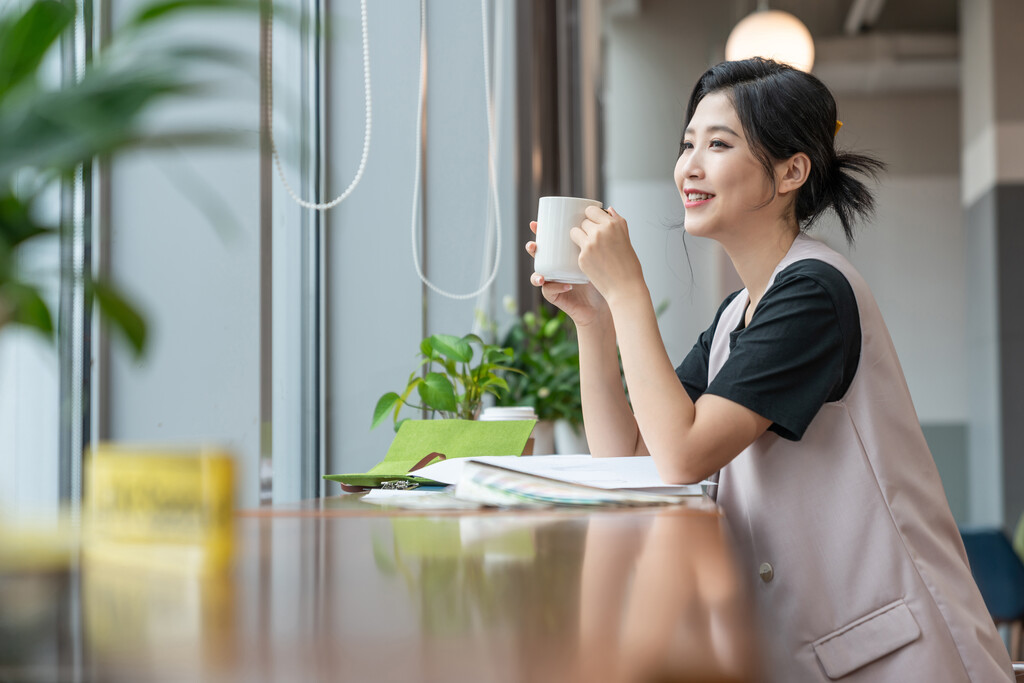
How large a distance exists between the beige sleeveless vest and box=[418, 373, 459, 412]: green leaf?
1.73 ft

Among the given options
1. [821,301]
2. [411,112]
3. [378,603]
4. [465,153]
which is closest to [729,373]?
[821,301]

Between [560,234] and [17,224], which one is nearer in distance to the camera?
[17,224]

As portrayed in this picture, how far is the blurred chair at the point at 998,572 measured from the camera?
3.19 m

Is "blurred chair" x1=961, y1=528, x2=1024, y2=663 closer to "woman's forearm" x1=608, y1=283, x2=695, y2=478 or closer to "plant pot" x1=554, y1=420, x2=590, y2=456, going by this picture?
"plant pot" x1=554, y1=420, x2=590, y2=456

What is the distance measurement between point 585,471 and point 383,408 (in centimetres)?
52

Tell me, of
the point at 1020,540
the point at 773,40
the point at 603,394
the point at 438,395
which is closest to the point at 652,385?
the point at 603,394

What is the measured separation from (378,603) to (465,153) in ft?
7.16

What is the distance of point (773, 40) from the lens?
3.82m

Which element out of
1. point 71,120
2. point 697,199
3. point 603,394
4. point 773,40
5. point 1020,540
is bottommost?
point 1020,540

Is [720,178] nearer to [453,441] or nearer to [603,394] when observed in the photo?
[603,394]

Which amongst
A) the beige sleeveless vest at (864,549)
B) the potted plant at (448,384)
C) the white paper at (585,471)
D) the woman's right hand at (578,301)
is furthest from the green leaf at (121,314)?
the potted plant at (448,384)

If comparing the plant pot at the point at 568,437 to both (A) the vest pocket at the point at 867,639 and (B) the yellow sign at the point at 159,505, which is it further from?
(B) the yellow sign at the point at 159,505

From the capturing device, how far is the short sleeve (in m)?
0.94

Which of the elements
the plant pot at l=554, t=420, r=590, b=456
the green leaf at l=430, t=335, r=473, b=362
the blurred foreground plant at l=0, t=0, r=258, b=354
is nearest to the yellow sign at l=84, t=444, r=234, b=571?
the blurred foreground plant at l=0, t=0, r=258, b=354
